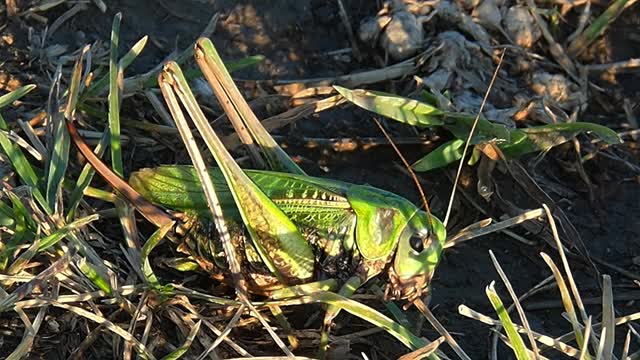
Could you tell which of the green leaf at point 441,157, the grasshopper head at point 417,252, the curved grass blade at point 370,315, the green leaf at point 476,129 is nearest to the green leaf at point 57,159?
the curved grass blade at point 370,315

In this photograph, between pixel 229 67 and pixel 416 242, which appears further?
pixel 229 67

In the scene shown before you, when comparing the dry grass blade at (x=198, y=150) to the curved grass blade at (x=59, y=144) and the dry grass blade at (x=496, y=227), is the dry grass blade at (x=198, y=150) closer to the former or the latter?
the curved grass blade at (x=59, y=144)

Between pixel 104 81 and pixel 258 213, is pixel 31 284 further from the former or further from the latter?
pixel 104 81

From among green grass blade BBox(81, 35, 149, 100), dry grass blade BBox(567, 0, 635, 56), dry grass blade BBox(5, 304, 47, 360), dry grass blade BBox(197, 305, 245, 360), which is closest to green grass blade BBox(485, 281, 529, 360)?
dry grass blade BBox(197, 305, 245, 360)

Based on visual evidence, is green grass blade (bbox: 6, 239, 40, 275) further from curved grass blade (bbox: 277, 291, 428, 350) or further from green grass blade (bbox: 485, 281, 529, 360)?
green grass blade (bbox: 485, 281, 529, 360)

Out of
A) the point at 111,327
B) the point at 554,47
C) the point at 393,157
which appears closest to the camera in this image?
the point at 111,327

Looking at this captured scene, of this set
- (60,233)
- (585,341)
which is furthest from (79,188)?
(585,341)

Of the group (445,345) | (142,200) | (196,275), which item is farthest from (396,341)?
(142,200)

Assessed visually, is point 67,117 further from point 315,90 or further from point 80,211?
point 315,90
